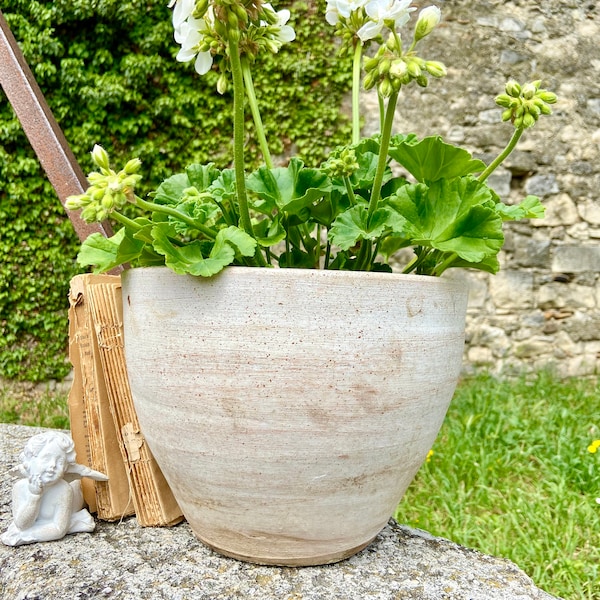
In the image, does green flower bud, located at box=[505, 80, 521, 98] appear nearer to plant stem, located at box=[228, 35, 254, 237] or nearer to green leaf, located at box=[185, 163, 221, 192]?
plant stem, located at box=[228, 35, 254, 237]

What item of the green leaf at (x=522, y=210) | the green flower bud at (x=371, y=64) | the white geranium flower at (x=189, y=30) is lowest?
the green leaf at (x=522, y=210)

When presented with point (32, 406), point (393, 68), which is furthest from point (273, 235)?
point (32, 406)

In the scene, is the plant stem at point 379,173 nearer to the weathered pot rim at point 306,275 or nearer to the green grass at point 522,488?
the weathered pot rim at point 306,275

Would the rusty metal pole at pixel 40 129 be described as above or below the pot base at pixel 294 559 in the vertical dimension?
above

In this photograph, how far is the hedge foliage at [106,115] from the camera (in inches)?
128

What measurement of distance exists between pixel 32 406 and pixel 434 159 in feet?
9.40

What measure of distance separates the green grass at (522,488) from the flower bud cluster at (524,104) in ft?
3.74

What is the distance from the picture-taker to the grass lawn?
5.17 ft

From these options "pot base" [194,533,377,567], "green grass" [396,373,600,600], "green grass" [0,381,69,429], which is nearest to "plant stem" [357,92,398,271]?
"pot base" [194,533,377,567]

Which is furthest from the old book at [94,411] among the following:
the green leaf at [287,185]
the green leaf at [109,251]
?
the green leaf at [287,185]

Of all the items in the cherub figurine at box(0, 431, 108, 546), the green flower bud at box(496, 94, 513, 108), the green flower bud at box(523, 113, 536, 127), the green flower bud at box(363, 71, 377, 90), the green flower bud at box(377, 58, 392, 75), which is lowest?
the cherub figurine at box(0, 431, 108, 546)

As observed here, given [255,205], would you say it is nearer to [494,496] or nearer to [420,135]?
[494,496]

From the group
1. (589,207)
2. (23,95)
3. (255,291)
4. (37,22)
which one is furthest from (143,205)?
(589,207)

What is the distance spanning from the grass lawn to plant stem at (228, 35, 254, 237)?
1196 millimetres
